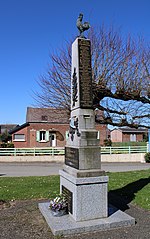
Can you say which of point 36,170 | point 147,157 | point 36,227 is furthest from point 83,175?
point 147,157

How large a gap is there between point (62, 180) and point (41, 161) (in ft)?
51.3

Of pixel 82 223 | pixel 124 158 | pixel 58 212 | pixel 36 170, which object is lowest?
pixel 36 170

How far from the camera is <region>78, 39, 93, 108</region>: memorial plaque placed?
5.79 m

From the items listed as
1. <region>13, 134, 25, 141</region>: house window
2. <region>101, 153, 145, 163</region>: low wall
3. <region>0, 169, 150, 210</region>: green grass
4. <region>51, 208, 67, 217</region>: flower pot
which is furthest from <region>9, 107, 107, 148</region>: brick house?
<region>51, 208, 67, 217</region>: flower pot

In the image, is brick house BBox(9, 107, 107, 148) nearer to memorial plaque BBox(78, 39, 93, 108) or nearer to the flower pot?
memorial plaque BBox(78, 39, 93, 108)

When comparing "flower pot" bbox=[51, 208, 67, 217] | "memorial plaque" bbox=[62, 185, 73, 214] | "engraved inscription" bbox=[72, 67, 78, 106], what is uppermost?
"engraved inscription" bbox=[72, 67, 78, 106]

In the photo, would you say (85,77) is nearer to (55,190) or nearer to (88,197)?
(88,197)

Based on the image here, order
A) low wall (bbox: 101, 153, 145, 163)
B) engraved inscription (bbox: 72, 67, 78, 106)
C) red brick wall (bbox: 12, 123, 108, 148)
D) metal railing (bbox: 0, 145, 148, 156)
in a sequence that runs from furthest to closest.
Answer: red brick wall (bbox: 12, 123, 108, 148)
low wall (bbox: 101, 153, 145, 163)
metal railing (bbox: 0, 145, 148, 156)
engraved inscription (bbox: 72, 67, 78, 106)

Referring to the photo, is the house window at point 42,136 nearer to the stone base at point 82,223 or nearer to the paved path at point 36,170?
the paved path at point 36,170

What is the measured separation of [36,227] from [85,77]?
11.2ft

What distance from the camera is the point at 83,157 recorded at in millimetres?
5418

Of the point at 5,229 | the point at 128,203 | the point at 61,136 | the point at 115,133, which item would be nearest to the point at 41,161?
the point at 61,136

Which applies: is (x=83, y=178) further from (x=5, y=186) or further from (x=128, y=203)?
(x=5, y=186)

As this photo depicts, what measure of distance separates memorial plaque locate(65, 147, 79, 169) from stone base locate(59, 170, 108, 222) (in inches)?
12.5
